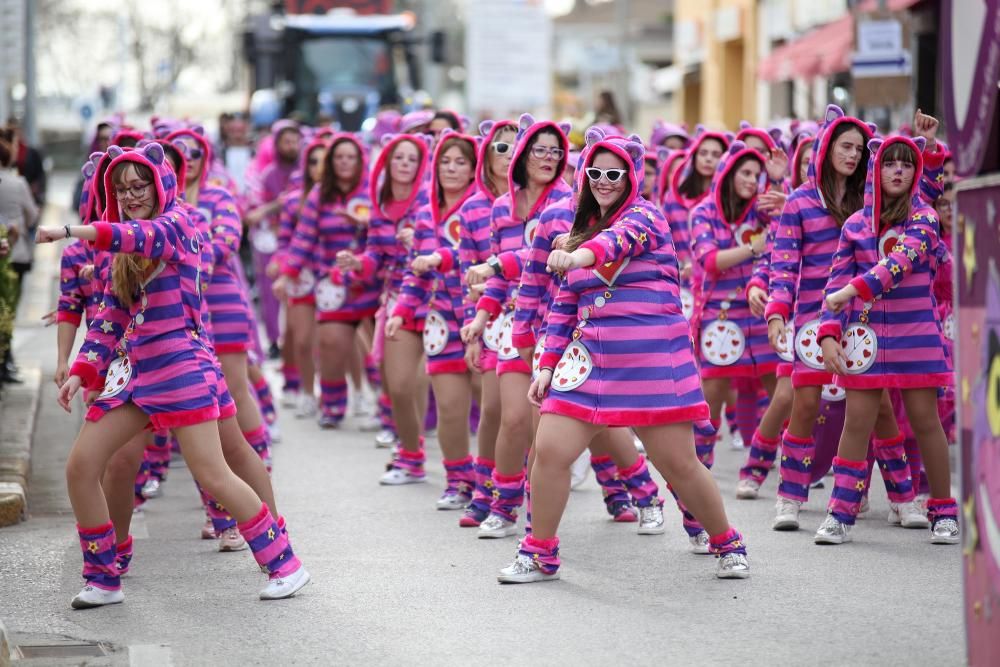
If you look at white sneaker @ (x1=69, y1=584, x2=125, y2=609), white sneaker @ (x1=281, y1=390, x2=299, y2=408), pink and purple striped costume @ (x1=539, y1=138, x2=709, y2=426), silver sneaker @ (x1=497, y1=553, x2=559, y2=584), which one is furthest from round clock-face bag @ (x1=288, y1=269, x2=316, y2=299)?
pink and purple striped costume @ (x1=539, y1=138, x2=709, y2=426)

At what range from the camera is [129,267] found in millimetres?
6988

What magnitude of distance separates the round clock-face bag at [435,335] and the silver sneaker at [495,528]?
44.9 inches

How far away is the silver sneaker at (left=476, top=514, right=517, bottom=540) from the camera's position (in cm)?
867

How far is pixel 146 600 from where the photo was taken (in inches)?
292

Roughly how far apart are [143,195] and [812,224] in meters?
3.24

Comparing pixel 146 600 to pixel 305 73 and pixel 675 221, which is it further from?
pixel 305 73

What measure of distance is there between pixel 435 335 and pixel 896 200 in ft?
8.80

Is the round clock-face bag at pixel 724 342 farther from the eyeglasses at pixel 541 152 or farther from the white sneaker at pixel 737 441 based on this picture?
the eyeglasses at pixel 541 152

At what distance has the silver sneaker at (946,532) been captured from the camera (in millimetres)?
8250

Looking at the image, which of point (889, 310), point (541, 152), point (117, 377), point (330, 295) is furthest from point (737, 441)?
point (117, 377)

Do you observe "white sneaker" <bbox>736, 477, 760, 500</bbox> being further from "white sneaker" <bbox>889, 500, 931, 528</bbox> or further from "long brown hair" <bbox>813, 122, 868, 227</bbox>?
"long brown hair" <bbox>813, 122, 868, 227</bbox>

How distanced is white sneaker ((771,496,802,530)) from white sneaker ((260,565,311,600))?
8.37ft

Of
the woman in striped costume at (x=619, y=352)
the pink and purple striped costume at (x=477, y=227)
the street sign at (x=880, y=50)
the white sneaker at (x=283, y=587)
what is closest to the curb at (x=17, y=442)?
the white sneaker at (x=283, y=587)

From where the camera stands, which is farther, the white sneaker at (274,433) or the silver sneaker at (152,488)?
the white sneaker at (274,433)
